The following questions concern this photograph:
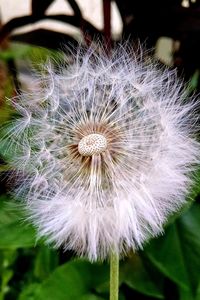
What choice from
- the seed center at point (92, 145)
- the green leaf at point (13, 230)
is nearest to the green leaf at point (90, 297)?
the green leaf at point (13, 230)

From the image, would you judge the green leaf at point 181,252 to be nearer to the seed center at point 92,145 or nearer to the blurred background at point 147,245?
the blurred background at point 147,245

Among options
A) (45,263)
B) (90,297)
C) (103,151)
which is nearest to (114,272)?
(103,151)

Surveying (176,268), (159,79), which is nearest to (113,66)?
(159,79)

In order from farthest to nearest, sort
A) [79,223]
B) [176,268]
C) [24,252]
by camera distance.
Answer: [24,252], [176,268], [79,223]

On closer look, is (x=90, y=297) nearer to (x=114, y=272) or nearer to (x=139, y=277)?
(x=139, y=277)

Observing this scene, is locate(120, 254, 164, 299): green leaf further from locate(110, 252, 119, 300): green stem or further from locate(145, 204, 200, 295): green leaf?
locate(110, 252, 119, 300): green stem

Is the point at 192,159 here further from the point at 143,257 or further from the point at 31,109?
the point at 143,257
